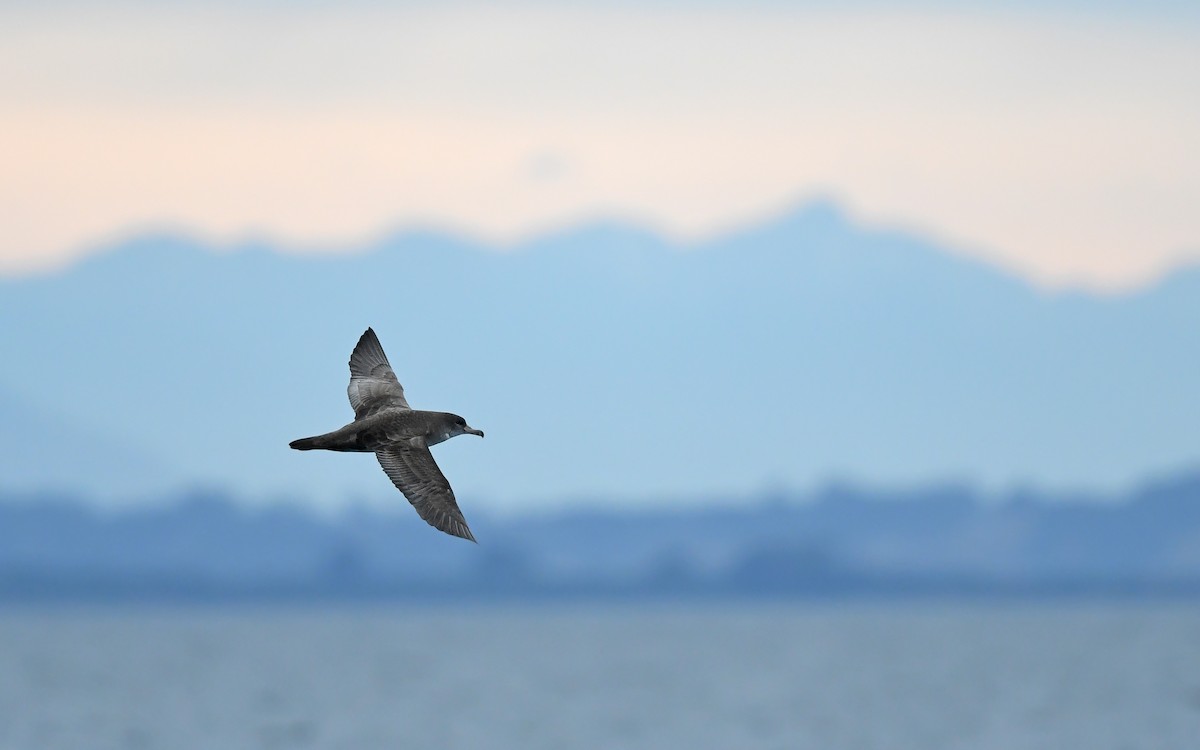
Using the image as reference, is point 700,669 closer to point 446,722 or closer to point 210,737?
point 446,722

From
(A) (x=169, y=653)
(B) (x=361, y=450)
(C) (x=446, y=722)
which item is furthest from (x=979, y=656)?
(B) (x=361, y=450)

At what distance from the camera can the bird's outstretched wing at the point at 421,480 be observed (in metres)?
26.3

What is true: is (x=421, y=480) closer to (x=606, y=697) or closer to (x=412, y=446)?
(x=412, y=446)

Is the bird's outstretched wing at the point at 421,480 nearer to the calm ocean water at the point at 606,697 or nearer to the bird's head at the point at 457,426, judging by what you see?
the bird's head at the point at 457,426

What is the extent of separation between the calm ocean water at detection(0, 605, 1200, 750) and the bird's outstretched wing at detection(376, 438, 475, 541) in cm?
5179

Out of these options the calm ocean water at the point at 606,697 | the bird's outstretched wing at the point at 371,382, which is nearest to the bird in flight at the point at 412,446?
the bird's outstretched wing at the point at 371,382

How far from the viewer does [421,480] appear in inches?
1054

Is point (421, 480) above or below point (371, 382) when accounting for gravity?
below

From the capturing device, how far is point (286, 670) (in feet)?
460

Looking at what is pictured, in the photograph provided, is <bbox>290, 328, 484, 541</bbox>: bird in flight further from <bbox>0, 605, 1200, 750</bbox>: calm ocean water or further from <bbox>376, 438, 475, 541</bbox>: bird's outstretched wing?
<bbox>0, 605, 1200, 750</bbox>: calm ocean water

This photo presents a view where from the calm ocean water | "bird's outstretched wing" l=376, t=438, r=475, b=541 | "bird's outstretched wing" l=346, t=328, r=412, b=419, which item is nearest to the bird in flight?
"bird's outstretched wing" l=376, t=438, r=475, b=541

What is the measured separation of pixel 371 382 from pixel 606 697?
79004mm

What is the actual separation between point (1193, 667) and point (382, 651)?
62.0 meters

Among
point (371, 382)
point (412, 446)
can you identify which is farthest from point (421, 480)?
A: point (371, 382)
